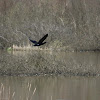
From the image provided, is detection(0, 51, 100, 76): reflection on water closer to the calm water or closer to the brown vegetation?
the calm water

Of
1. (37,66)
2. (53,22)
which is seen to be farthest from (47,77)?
(53,22)

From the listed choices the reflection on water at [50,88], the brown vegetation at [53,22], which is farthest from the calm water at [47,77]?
the brown vegetation at [53,22]

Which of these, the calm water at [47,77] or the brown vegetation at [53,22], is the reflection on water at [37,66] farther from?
the brown vegetation at [53,22]

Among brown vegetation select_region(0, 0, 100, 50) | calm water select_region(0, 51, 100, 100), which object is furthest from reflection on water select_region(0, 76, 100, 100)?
brown vegetation select_region(0, 0, 100, 50)

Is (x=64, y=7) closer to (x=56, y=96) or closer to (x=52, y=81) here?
(x=52, y=81)

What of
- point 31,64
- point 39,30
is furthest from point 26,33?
point 31,64

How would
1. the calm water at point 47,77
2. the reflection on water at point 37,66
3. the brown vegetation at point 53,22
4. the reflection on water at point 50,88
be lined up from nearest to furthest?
the reflection on water at point 50,88 → the calm water at point 47,77 → the reflection on water at point 37,66 → the brown vegetation at point 53,22

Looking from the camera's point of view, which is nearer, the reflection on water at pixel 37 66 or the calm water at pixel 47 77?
the calm water at pixel 47 77

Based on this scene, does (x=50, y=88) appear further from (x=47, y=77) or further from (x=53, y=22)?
(x=53, y=22)

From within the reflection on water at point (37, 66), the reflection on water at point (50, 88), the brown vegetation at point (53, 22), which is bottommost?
the reflection on water at point (50, 88)

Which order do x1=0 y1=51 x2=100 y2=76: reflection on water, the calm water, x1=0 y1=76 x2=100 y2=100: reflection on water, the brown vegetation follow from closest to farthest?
x1=0 y1=76 x2=100 y2=100: reflection on water < the calm water < x1=0 y1=51 x2=100 y2=76: reflection on water < the brown vegetation

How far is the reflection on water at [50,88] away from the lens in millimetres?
12438

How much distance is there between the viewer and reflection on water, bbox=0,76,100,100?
1244 cm

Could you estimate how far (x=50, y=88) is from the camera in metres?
14.1
